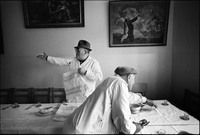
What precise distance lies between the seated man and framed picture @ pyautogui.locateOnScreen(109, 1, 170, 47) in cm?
126

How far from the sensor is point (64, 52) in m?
2.07

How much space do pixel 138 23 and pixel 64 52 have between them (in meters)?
1.11

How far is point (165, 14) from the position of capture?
1.95 metres

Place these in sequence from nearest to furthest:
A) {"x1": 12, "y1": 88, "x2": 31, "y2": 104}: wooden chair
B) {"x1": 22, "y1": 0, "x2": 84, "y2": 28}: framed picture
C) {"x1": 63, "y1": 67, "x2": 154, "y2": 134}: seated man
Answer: {"x1": 63, "y1": 67, "x2": 154, "y2": 134}: seated man
{"x1": 12, "y1": 88, "x2": 31, "y2": 104}: wooden chair
{"x1": 22, "y1": 0, "x2": 84, "y2": 28}: framed picture

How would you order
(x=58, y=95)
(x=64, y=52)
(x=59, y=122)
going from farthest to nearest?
(x=64, y=52) < (x=58, y=95) < (x=59, y=122)

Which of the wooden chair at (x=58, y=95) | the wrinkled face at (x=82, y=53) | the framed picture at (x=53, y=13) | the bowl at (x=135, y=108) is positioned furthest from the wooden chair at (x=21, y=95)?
the bowl at (x=135, y=108)

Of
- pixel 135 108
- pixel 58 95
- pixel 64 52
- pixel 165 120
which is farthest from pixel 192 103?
pixel 64 52

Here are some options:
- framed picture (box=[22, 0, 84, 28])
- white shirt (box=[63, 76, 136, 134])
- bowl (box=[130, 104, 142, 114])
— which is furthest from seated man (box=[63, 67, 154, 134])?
framed picture (box=[22, 0, 84, 28])

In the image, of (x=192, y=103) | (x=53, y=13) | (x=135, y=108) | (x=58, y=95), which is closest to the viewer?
(x=135, y=108)

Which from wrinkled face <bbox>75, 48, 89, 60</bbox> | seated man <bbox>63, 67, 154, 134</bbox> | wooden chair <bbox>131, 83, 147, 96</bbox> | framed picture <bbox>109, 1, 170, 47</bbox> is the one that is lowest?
wooden chair <bbox>131, 83, 147, 96</bbox>

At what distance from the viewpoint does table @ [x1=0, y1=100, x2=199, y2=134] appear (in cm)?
90

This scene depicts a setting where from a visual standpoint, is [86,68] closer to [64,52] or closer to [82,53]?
[82,53]

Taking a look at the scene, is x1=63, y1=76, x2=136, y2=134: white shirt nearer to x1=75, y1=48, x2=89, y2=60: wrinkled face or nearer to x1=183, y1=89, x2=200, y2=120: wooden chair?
x1=183, y1=89, x2=200, y2=120: wooden chair

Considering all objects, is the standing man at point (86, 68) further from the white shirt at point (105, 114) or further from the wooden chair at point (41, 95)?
the white shirt at point (105, 114)
